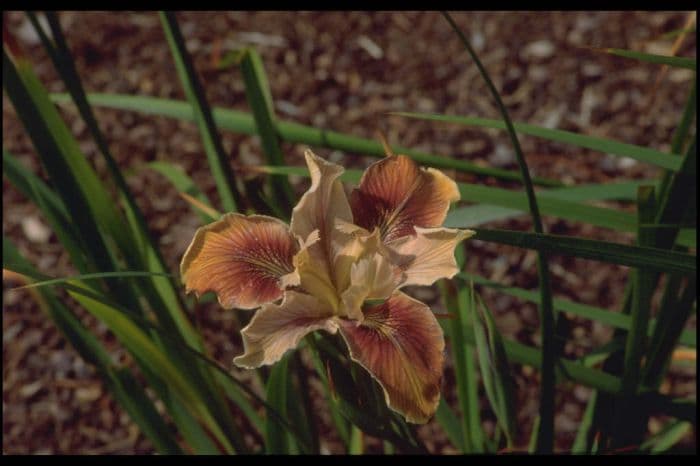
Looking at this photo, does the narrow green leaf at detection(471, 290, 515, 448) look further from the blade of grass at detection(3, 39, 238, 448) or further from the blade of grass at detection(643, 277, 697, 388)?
the blade of grass at detection(3, 39, 238, 448)


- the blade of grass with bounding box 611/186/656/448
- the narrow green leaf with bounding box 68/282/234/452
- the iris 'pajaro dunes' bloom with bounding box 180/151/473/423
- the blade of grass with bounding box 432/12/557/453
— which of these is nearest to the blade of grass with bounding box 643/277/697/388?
the blade of grass with bounding box 611/186/656/448

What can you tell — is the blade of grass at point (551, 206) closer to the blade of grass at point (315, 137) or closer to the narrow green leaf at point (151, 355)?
the blade of grass at point (315, 137)

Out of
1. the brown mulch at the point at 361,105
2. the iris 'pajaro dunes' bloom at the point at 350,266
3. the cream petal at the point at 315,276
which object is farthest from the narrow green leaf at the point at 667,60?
the brown mulch at the point at 361,105

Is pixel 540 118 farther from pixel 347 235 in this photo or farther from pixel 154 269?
pixel 347 235

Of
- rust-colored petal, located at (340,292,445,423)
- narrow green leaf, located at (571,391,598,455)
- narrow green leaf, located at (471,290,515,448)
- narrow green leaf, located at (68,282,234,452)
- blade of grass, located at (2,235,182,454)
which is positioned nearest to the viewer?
rust-colored petal, located at (340,292,445,423)

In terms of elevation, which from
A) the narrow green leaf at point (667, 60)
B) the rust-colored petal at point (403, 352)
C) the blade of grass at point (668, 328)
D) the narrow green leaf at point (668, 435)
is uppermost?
the narrow green leaf at point (667, 60)

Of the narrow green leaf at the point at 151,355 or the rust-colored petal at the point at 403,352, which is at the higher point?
the rust-colored petal at the point at 403,352

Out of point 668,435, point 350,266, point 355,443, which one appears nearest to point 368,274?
point 350,266
